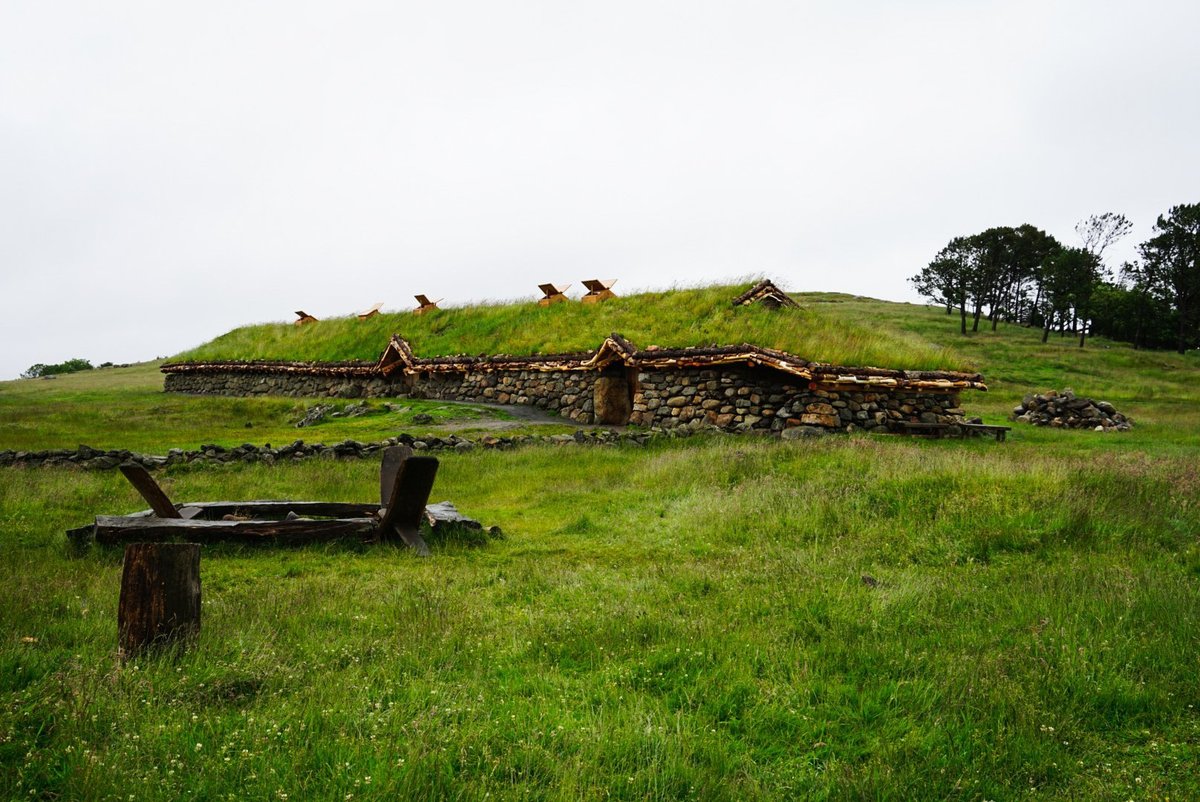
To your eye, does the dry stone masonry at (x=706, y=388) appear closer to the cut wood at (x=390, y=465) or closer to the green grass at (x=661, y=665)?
the green grass at (x=661, y=665)

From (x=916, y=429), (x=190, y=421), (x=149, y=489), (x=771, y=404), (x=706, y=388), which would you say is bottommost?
(x=190, y=421)

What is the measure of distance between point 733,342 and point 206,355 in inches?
1284

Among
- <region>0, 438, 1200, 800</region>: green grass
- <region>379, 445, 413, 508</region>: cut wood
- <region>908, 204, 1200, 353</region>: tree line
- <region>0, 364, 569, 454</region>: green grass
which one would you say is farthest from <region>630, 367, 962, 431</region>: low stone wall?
<region>908, 204, 1200, 353</region>: tree line

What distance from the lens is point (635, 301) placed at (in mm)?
29469

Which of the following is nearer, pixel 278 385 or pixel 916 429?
pixel 916 429

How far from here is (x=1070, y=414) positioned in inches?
1051

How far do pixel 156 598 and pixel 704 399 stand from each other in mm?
18510

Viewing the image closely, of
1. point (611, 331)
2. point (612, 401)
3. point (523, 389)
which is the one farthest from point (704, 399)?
point (523, 389)

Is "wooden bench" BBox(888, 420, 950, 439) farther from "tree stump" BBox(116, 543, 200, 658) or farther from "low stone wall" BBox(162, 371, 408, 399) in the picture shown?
"low stone wall" BBox(162, 371, 408, 399)

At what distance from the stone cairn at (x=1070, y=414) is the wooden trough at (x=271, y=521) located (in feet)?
80.4

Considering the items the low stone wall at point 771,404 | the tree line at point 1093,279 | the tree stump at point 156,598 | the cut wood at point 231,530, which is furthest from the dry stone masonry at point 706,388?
the tree line at point 1093,279

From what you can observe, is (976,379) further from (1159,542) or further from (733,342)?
(1159,542)

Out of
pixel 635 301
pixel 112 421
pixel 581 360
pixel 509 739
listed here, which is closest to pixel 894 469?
pixel 509 739

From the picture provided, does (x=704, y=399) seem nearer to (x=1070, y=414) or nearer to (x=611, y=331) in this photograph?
(x=611, y=331)
